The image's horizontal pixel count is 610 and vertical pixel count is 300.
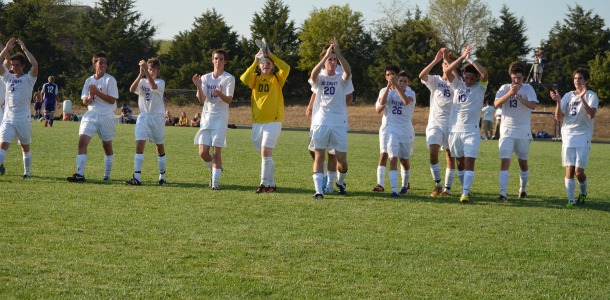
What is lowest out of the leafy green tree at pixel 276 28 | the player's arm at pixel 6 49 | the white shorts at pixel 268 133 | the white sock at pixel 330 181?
the white sock at pixel 330 181

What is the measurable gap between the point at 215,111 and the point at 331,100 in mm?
2114

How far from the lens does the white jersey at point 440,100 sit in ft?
42.4

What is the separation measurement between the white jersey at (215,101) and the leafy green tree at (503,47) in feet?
188

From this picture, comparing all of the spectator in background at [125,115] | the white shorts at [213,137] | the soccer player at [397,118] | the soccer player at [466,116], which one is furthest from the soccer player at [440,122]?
the spectator in background at [125,115]

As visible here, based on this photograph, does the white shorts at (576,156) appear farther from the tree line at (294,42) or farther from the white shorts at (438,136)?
the tree line at (294,42)

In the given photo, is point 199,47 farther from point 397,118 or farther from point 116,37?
point 397,118

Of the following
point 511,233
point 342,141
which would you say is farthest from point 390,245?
point 342,141

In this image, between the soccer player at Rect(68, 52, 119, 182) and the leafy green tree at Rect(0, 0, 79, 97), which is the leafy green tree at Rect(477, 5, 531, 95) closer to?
the leafy green tree at Rect(0, 0, 79, 97)

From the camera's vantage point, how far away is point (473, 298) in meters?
5.86

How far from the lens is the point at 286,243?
771cm

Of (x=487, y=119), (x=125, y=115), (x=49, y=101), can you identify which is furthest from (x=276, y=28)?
(x=49, y=101)

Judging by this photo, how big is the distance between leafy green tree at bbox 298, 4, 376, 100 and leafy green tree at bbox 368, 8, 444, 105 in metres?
2.43

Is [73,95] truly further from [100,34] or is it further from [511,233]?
[511,233]

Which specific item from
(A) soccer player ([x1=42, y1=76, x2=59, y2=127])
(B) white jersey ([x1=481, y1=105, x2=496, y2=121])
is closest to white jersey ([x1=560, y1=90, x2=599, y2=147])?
(A) soccer player ([x1=42, y1=76, x2=59, y2=127])
